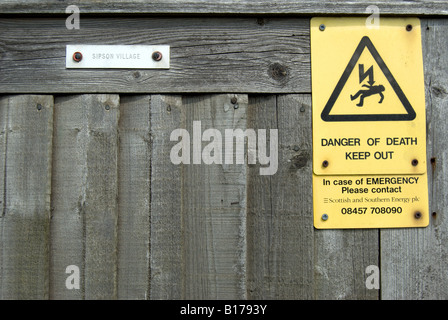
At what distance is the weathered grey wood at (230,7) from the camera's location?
1.73 metres

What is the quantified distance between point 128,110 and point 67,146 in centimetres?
29

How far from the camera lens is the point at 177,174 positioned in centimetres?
173

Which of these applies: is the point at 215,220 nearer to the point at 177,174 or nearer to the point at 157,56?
the point at 177,174

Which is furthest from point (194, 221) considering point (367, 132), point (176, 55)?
point (367, 132)

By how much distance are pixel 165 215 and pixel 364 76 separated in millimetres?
1019

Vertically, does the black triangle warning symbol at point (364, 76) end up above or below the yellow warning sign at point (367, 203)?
above

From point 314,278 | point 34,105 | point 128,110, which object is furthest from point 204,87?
point 314,278

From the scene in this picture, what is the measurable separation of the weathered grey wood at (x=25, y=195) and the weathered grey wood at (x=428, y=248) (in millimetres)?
1417

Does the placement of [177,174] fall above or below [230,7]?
below

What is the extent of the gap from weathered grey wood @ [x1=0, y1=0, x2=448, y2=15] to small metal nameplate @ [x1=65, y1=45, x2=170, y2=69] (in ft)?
0.50

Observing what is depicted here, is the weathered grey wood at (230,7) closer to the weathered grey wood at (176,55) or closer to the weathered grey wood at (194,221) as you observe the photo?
the weathered grey wood at (176,55)

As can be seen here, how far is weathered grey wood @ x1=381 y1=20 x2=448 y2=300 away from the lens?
5.72 ft

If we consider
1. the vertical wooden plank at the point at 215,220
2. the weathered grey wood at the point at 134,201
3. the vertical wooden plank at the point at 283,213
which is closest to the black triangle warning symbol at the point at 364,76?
the vertical wooden plank at the point at 283,213

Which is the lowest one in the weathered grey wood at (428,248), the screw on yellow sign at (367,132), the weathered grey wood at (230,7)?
the weathered grey wood at (428,248)
